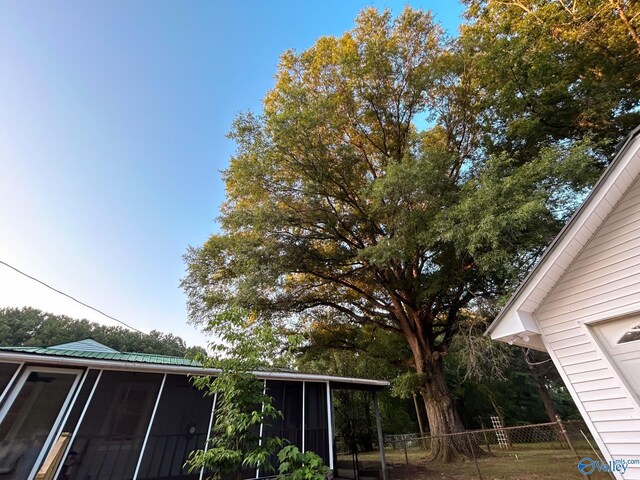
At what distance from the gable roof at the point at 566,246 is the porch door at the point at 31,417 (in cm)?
763

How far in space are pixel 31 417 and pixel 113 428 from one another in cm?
132

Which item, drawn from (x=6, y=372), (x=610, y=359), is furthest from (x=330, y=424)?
(x=6, y=372)

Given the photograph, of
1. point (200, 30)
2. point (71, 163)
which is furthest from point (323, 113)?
point (71, 163)

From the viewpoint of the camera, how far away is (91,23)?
340 inches

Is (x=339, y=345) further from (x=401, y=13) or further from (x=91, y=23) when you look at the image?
(x=91, y=23)

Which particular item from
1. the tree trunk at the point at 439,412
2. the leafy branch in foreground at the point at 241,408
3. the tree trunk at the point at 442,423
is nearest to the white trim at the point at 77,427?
the leafy branch in foreground at the point at 241,408

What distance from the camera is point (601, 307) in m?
3.17

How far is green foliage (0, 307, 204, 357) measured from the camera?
95.0 feet

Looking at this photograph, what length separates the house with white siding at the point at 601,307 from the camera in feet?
9.43

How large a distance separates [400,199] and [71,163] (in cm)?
1165

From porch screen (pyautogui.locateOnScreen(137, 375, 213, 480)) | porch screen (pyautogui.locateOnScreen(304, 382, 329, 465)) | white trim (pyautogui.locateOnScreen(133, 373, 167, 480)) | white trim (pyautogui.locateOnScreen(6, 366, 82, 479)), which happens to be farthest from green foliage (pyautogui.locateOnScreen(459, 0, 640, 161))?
white trim (pyautogui.locateOnScreen(6, 366, 82, 479))

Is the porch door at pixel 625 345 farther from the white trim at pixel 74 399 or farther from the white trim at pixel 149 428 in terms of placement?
the white trim at pixel 74 399

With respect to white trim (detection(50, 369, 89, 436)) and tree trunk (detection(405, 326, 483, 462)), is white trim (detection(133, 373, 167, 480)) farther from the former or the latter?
tree trunk (detection(405, 326, 483, 462))

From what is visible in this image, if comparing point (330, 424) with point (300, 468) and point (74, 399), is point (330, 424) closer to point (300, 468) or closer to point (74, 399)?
point (300, 468)
